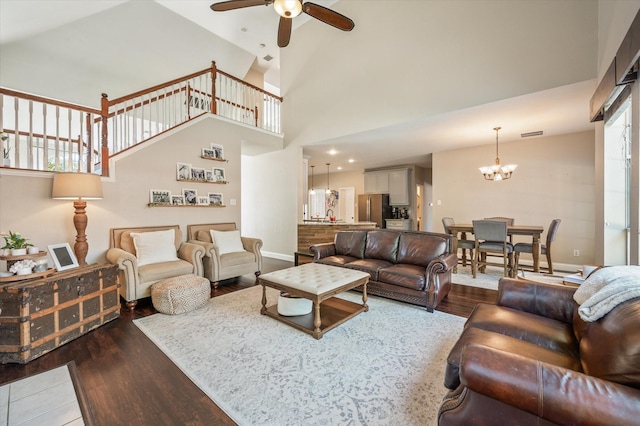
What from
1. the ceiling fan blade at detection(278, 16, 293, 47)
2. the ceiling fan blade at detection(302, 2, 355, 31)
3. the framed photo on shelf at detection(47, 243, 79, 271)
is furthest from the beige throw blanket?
the framed photo on shelf at detection(47, 243, 79, 271)

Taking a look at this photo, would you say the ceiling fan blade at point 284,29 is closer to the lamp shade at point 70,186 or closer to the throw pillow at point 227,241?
the lamp shade at point 70,186

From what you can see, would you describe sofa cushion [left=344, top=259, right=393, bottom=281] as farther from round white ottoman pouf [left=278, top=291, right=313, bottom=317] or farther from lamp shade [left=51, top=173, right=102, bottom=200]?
lamp shade [left=51, top=173, right=102, bottom=200]

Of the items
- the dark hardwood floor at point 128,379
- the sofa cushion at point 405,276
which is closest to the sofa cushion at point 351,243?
the sofa cushion at point 405,276

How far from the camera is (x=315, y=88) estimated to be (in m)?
5.57

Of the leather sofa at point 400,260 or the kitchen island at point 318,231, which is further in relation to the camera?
the kitchen island at point 318,231

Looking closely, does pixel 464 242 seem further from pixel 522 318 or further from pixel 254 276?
pixel 254 276

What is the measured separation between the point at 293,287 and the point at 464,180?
17.7 ft

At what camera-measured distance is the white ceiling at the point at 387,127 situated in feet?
12.0

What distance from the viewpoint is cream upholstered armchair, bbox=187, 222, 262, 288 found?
3.80m

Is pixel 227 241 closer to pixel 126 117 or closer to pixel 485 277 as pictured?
pixel 126 117

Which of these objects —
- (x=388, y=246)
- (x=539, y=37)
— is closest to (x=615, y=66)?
(x=539, y=37)

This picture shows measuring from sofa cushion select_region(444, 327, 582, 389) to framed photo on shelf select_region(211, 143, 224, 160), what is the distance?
4.74 m

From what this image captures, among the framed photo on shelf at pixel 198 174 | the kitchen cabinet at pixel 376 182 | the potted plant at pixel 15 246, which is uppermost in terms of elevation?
the kitchen cabinet at pixel 376 182

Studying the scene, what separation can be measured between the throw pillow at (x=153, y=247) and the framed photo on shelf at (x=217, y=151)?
1.78 meters
